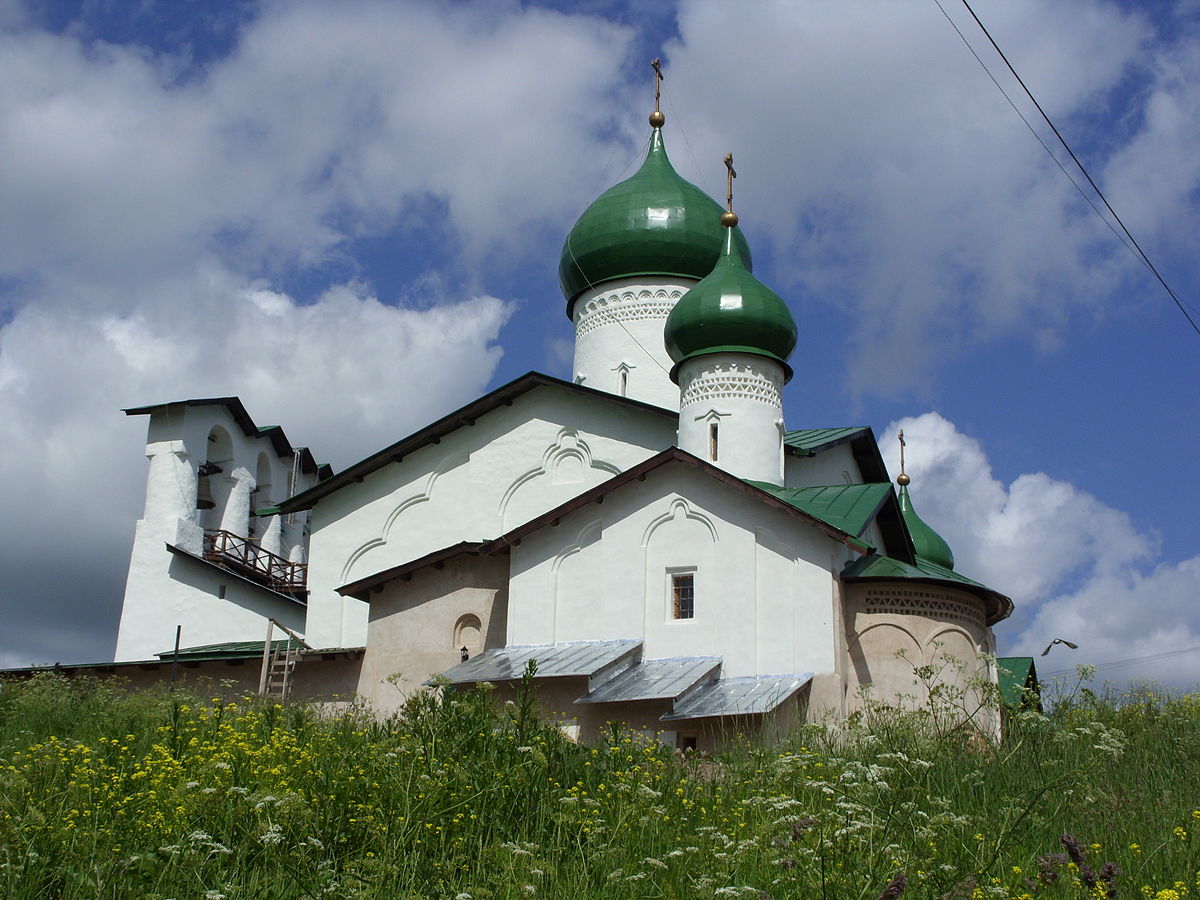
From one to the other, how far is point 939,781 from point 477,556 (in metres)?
9.22

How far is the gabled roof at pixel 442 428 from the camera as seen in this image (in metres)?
17.7

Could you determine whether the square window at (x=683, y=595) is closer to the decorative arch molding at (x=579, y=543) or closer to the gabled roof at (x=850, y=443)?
the decorative arch molding at (x=579, y=543)

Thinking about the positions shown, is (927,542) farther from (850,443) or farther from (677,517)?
(677,517)

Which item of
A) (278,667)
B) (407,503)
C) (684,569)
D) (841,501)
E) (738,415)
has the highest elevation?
(738,415)

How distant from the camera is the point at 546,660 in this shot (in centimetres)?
1336

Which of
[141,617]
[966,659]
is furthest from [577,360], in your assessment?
[966,659]

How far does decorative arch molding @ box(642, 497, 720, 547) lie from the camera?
1378cm

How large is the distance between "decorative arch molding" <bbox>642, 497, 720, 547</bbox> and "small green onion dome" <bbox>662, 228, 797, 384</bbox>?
9.11ft

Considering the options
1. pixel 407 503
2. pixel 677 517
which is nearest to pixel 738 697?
pixel 677 517

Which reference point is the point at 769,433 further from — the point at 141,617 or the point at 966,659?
the point at 141,617

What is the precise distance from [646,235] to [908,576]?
30.6ft

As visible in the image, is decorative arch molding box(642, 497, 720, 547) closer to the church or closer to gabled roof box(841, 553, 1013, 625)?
the church

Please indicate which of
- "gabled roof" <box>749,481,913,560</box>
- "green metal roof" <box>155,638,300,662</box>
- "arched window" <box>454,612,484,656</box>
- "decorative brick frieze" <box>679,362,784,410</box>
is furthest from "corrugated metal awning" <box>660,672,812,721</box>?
"green metal roof" <box>155,638,300,662</box>

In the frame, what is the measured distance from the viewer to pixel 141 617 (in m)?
19.5
